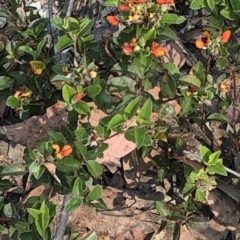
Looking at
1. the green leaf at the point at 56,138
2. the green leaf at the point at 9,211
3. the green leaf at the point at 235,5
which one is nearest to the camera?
the green leaf at the point at 56,138

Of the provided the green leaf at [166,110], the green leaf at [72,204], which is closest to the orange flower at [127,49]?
the green leaf at [166,110]

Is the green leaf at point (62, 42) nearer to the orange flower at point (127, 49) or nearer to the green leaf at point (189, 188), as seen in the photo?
the orange flower at point (127, 49)

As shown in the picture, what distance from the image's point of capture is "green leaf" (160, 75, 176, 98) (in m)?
2.46

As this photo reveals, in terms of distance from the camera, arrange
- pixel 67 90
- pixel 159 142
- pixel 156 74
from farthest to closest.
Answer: pixel 159 142
pixel 156 74
pixel 67 90

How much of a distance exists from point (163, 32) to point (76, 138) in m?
0.55

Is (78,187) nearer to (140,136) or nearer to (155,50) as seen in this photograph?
(140,136)

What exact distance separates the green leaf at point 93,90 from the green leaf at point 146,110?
185 millimetres

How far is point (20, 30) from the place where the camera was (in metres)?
2.88

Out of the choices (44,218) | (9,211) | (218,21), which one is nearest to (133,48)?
(218,21)

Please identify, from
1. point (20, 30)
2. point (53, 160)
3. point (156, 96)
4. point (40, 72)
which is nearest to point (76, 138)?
point (53, 160)

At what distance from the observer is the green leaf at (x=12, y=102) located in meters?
2.49

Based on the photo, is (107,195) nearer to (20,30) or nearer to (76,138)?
(76,138)

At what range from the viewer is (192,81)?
7.72ft

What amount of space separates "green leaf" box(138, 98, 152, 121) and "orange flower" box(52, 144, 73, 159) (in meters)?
0.30
